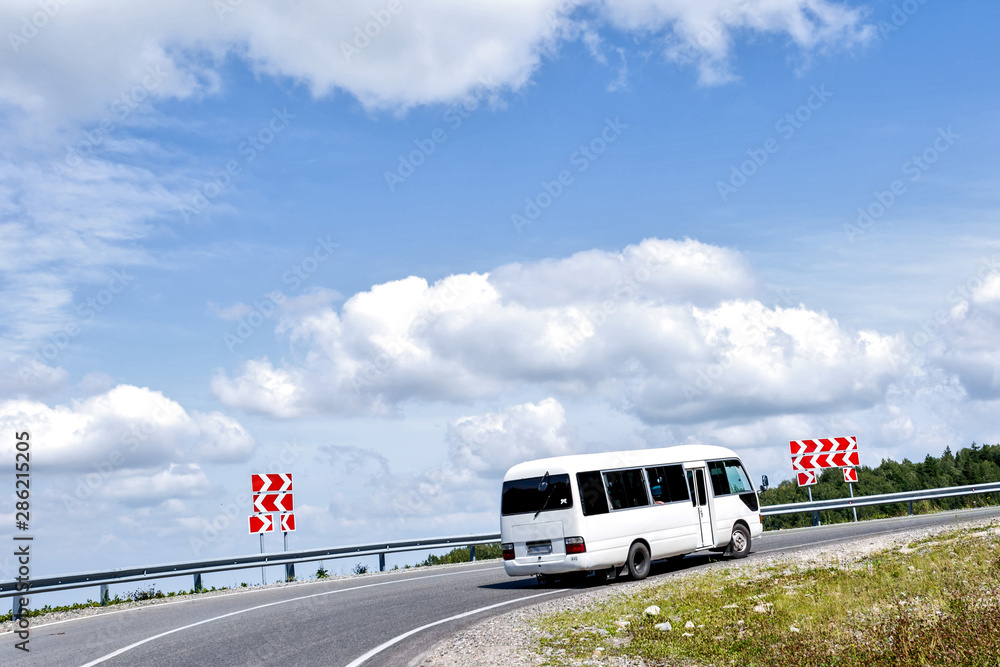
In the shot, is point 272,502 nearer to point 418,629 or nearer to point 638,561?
point 638,561

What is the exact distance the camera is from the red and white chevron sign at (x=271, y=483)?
23.7 meters

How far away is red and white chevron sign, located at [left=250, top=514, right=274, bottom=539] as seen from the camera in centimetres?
2347

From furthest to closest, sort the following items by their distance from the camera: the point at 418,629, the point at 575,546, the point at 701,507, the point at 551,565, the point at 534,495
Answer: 1. the point at 701,507
2. the point at 534,495
3. the point at 551,565
4. the point at 575,546
5. the point at 418,629

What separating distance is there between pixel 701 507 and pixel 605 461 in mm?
2954

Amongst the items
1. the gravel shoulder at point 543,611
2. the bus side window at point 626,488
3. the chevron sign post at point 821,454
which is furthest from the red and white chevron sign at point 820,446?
the bus side window at point 626,488

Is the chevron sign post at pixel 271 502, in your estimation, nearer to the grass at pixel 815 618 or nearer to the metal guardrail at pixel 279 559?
the metal guardrail at pixel 279 559

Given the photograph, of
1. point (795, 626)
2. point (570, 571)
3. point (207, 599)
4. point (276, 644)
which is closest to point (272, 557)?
point (207, 599)

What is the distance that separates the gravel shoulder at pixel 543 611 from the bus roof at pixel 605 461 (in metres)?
2.30

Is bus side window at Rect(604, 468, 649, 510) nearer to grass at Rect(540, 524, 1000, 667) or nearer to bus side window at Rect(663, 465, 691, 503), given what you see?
bus side window at Rect(663, 465, 691, 503)

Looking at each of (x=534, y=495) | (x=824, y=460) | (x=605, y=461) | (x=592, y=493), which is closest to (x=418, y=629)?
(x=534, y=495)

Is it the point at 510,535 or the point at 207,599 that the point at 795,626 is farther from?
the point at 207,599

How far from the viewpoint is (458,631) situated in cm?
1216

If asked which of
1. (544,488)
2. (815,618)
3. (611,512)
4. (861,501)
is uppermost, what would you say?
(544,488)

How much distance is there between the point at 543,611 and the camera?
43.1 feet
